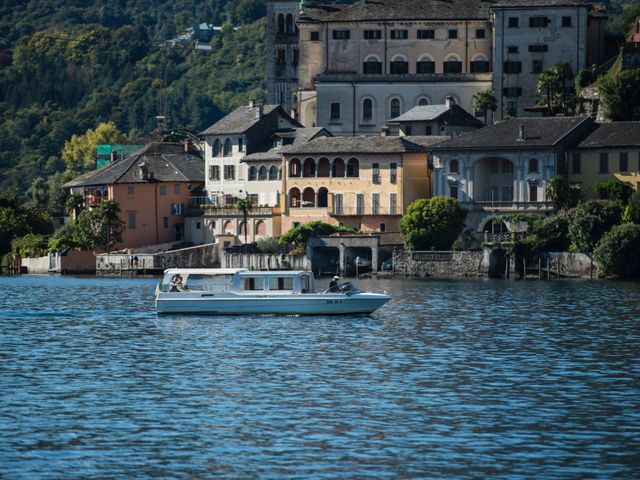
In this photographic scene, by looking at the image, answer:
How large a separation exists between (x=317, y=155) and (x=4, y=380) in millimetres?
83059

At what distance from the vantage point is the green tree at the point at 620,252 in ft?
382

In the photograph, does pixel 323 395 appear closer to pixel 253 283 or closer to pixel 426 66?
pixel 253 283

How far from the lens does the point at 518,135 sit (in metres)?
132

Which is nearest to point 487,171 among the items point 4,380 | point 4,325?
point 4,325

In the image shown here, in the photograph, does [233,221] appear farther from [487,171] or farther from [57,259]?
[487,171]

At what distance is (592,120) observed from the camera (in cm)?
13362

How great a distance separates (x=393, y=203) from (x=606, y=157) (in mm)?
18691

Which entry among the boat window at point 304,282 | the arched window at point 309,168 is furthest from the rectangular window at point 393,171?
the boat window at point 304,282

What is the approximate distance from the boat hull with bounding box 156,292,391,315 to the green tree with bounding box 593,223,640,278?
34.3 meters

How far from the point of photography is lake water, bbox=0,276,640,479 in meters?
45.0

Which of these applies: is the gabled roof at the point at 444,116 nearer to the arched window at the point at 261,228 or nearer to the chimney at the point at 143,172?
the arched window at the point at 261,228

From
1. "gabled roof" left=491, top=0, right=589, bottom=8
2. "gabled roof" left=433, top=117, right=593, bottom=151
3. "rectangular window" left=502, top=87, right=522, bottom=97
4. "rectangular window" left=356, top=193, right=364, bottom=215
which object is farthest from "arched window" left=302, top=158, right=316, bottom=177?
"gabled roof" left=491, top=0, right=589, bottom=8

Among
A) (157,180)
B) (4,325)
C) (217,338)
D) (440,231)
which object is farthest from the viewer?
(157,180)

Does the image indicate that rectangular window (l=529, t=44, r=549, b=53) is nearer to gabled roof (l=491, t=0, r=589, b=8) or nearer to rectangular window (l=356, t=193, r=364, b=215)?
gabled roof (l=491, t=0, r=589, b=8)
